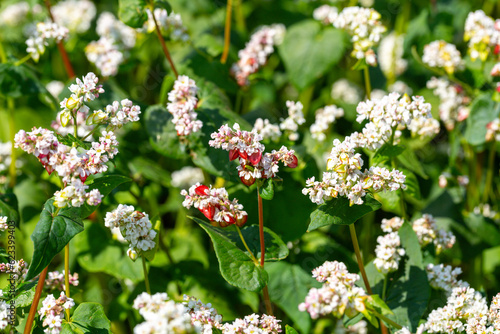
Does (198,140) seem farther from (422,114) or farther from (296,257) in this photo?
(422,114)

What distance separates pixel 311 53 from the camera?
2.47m

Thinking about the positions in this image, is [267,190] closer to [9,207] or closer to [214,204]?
[214,204]

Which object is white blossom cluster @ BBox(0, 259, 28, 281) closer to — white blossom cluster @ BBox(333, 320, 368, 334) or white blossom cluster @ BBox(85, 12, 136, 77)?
white blossom cluster @ BBox(85, 12, 136, 77)

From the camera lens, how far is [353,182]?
4.40 ft

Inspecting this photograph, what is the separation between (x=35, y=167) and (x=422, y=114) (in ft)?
5.85

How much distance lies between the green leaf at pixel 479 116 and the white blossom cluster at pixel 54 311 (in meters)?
1.66

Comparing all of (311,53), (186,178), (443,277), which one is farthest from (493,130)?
(186,178)

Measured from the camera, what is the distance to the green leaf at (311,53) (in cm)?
242

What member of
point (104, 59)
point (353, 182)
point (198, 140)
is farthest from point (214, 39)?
point (353, 182)

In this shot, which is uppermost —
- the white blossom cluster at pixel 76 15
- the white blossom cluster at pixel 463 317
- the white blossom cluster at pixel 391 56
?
the white blossom cluster at pixel 76 15

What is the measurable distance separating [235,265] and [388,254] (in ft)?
1.55

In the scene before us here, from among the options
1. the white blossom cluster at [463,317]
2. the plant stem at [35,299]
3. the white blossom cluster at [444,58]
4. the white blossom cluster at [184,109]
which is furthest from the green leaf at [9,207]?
the white blossom cluster at [444,58]

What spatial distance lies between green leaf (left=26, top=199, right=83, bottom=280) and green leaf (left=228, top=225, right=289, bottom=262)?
45 centimetres

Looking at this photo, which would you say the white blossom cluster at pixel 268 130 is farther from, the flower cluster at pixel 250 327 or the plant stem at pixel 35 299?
the plant stem at pixel 35 299
